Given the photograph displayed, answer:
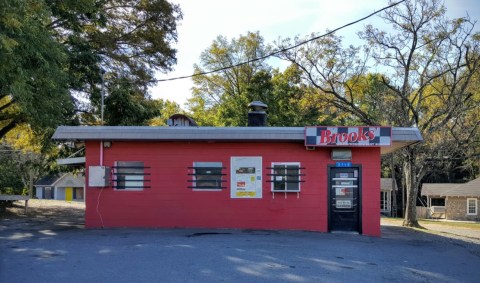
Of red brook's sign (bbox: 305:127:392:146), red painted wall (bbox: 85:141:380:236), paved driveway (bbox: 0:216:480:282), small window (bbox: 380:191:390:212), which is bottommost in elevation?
small window (bbox: 380:191:390:212)

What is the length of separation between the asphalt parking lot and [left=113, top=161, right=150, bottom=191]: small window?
1.59 metres

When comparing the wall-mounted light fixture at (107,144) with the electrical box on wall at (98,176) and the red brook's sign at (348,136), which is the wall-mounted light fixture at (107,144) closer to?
the electrical box on wall at (98,176)

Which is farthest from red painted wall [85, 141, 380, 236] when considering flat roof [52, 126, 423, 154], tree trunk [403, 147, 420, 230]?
tree trunk [403, 147, 420, 230]

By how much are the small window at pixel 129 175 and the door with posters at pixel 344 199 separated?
18.7 ft

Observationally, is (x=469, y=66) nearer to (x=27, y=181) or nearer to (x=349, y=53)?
(x=349, y=53)

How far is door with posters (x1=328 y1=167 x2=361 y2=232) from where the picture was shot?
1465 cm

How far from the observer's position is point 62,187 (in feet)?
246

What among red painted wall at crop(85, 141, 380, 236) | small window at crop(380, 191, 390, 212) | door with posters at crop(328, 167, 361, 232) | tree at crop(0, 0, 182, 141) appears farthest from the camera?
small window at crop(380, 191, 390, 212)

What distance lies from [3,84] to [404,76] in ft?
60.5

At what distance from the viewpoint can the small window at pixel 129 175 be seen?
14914 mm

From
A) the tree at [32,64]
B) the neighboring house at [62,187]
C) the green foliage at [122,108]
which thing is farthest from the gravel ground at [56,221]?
the neighboring house at [62,187]

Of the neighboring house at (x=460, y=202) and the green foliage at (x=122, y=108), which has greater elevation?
the green foliage at (x=122, y=108)

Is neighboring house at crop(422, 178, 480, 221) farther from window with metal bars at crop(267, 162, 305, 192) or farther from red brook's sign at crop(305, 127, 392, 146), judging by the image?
window with metal bars at crop(267, 162, 305, 192)

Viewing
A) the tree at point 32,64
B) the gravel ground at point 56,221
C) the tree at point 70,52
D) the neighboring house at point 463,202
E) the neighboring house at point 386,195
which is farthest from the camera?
the neighboring house at point 386,195
